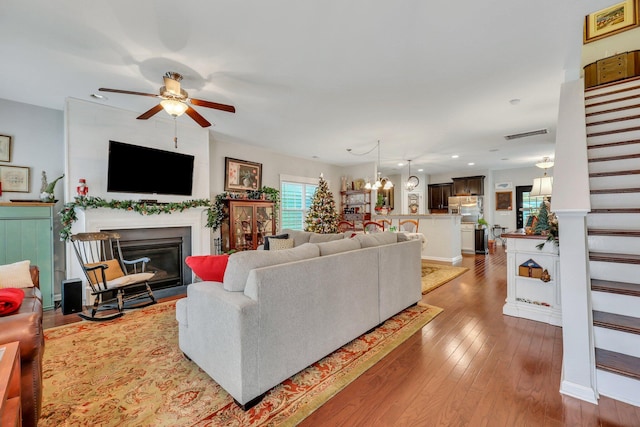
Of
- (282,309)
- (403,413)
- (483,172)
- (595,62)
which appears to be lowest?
(403,413)

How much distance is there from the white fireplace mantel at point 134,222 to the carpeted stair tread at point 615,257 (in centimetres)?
501

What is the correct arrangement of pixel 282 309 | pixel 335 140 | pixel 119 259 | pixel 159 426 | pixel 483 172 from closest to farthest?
pixel 159 426, pixel 282 309, pixel 119 259, pixel 335 140, pixel 483 172

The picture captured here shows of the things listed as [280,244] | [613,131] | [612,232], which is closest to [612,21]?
[613,131]

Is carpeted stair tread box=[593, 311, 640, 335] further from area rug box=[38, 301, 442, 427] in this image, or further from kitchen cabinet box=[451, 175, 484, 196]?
kitchen cabinet box=[451, 175, 484, 196]

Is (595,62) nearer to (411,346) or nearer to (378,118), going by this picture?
(378,118)

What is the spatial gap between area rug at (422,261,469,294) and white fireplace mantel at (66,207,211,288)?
384 centimetres

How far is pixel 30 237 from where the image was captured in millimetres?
3340

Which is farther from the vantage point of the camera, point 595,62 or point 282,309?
point 595,62

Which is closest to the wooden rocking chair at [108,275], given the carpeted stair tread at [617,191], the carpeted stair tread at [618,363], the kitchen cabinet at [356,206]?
the carpeted stair tread at [618,363]

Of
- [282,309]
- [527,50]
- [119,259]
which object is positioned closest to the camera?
[282,309]

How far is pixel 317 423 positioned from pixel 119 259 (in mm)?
3775

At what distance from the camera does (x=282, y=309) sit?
1.84 meters

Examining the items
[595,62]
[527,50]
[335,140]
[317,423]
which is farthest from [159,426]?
[595,62]

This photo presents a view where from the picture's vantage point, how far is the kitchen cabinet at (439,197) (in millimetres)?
10039
